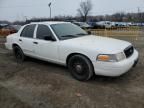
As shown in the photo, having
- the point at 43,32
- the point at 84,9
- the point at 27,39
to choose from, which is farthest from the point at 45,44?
the point at 84,9

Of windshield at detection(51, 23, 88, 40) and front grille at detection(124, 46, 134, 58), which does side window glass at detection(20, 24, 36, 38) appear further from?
front grille at detection(124, 46, 134, 58)

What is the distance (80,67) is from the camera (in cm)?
510

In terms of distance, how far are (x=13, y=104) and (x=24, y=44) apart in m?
3.00

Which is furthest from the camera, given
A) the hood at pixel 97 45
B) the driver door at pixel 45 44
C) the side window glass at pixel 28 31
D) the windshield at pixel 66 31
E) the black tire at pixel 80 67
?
the side window glass at pixel 28 31

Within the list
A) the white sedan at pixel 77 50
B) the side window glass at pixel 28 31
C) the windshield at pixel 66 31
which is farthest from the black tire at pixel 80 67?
the side window glass at pixel 28 31

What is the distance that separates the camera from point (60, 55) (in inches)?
217

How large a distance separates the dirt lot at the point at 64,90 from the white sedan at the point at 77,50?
0.38 metres

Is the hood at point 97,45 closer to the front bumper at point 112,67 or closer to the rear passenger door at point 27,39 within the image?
the front bumper at point 112,67

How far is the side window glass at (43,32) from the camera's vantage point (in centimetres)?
594

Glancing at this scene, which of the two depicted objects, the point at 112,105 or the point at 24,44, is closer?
the point at 112,105

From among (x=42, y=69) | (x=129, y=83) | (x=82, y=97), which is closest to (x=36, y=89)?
(x=82, y=97)

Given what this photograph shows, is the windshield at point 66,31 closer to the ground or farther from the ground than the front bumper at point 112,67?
farther from the ground

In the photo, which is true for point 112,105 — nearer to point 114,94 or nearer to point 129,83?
point 114,94

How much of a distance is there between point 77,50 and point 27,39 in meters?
2.27
